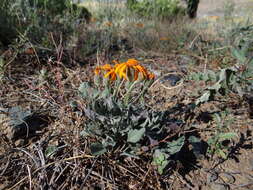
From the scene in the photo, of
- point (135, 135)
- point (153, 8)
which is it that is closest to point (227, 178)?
point (135, 135)

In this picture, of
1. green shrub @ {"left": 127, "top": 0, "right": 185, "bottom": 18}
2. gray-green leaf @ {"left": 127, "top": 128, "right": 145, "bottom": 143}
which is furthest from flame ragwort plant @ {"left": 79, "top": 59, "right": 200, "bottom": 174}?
green shrub @ {"left": 127, "top": 0, "right": 185, "bottom": 18}

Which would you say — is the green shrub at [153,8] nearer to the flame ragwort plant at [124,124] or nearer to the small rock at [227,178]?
the flame ragwort plant at [124,124]

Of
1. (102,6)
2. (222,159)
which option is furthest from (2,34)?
(222,159)

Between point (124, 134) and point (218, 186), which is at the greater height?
point (124, 134)

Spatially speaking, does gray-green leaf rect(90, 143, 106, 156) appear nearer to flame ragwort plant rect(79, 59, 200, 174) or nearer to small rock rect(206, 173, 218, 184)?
flame ragwort plant rect(79, 59, 200, 174)

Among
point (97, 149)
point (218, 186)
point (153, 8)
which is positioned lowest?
point (218, 186)

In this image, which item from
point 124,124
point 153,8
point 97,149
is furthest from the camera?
point 153,8

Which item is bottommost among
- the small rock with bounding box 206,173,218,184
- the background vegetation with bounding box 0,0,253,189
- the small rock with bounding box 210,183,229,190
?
the small rock with bounding box 210,183,229,190

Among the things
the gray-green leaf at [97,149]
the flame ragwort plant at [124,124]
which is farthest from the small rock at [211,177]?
the gray-green leaf at [97,149]

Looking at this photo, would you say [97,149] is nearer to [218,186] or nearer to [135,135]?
[135,135]

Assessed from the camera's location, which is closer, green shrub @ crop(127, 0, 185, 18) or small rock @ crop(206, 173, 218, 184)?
small rock @ crop(206, 173, 218, 184)

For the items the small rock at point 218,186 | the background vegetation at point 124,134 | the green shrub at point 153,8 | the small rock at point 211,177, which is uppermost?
the green shrub at point 153,8

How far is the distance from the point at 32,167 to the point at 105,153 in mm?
430

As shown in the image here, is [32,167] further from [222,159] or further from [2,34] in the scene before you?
[2,34]
